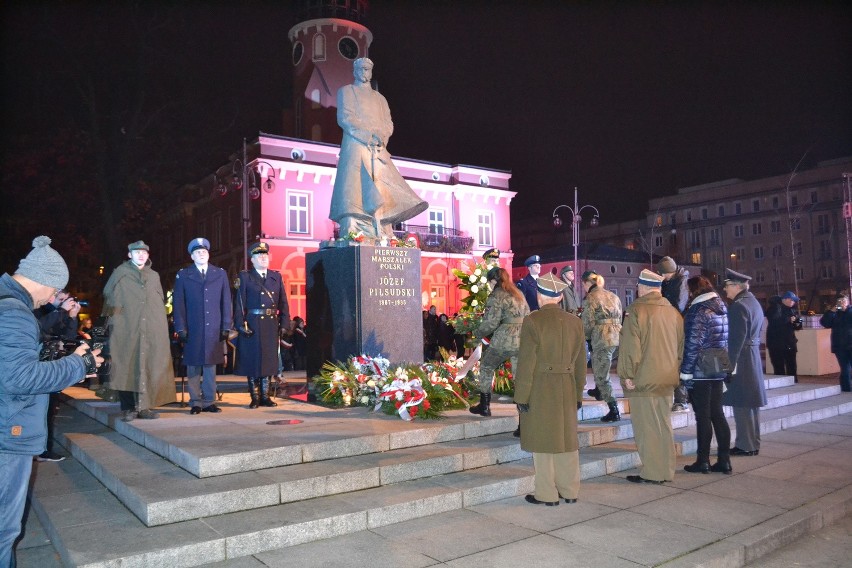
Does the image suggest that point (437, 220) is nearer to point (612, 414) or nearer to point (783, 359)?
point (783, 359)

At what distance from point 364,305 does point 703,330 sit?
4349 millimetres

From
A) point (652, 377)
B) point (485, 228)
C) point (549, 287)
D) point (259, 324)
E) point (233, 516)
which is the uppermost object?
point (485, 228)

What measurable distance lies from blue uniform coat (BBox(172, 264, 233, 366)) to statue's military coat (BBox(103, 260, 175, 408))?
310 millimetres

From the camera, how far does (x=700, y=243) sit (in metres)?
72.6

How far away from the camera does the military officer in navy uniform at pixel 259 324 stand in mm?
8609

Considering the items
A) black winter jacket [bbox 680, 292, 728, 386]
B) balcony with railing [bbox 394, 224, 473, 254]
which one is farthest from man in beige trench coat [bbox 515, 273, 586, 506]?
balcony with railing [bbox 394, 224, 473, 254]

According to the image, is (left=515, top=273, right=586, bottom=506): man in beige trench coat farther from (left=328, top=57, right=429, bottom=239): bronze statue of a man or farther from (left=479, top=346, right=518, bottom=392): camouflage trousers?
(left=328, top=57, right=429, bottom=239): bronze statue of a man

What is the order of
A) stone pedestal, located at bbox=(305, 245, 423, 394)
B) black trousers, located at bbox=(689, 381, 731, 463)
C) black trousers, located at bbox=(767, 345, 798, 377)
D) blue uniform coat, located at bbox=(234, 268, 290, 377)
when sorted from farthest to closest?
black trousers, located at bbox=(767, 345, 798, 377), stone pedestal, located at bbox=(305, 245, 423, 394), blue uniform coat, located at bbox=(234, 268, 290, 377), black trousers, located at bbox=(689, 381, 731, 463)

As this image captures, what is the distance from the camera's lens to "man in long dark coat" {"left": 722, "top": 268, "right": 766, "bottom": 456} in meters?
7.57

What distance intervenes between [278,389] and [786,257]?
223 feet

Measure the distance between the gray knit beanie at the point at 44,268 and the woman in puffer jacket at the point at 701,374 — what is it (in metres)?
5.72

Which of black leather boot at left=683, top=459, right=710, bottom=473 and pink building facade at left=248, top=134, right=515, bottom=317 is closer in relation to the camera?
black leather boot at left=683, top=459, right=710, bottom=473

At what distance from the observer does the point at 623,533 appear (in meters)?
4.95

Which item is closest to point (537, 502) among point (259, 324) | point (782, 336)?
point (259, 324)
